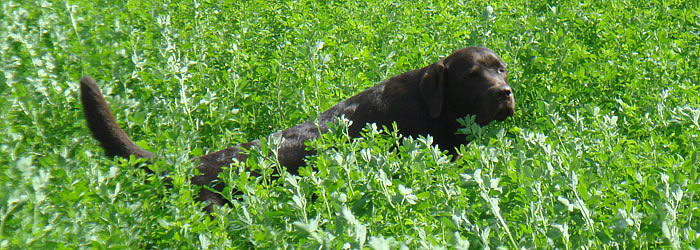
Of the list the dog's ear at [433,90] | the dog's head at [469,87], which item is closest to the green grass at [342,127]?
the dog's head at [469,87]

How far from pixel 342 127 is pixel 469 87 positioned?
5.78ft

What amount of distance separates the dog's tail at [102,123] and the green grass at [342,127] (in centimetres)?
18

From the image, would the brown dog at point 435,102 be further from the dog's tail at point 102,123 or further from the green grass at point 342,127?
the dog's tail at point 102,123

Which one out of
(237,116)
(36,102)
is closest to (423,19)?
(237,116)

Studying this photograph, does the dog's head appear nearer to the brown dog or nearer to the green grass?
the brown dog

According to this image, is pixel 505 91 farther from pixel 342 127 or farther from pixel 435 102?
pixel 342 127

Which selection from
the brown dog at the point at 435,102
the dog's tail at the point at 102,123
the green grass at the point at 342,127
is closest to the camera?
the green grass at the point at 342,127

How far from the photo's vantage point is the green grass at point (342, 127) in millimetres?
3311

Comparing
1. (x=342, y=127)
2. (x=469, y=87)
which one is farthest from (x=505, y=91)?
(x=342, y=127)

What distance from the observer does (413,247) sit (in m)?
3.27

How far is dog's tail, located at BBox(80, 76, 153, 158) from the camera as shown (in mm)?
4777

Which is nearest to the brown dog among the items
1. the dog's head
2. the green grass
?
the dog's head

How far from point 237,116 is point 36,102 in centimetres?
145

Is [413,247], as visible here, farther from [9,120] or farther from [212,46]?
[212,46]
